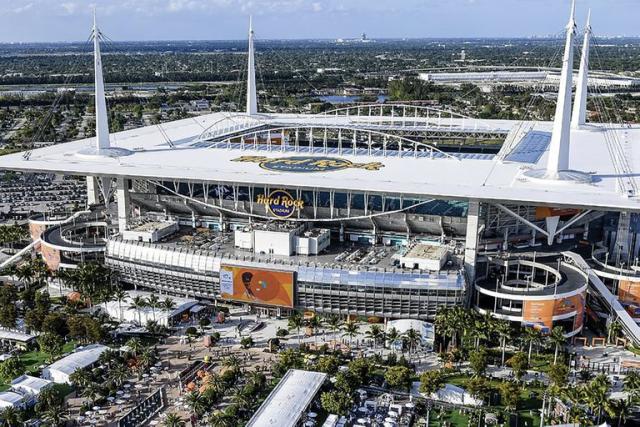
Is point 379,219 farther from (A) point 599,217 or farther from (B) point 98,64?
(B) point 98,64

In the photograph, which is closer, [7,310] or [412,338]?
[412,338]

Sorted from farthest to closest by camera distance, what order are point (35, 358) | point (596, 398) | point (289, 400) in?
1. point (35, 358)
2. point (289, 400)
3. point (596, 398)

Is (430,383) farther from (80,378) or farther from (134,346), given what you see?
(80,378)

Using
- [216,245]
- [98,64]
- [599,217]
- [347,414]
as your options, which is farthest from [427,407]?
[98,64]

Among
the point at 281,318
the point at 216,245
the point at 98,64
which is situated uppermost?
the point at 98,64

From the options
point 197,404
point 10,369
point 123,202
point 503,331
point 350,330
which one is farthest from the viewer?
point 123,202

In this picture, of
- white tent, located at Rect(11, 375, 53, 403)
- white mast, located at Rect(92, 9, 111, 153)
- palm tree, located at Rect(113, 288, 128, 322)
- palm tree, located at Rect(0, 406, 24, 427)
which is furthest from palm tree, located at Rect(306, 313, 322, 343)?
white mast, located at Rect(92, 9, 111, 153)

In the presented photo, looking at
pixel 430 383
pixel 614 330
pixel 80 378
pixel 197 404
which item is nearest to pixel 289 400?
pixel 197 404
